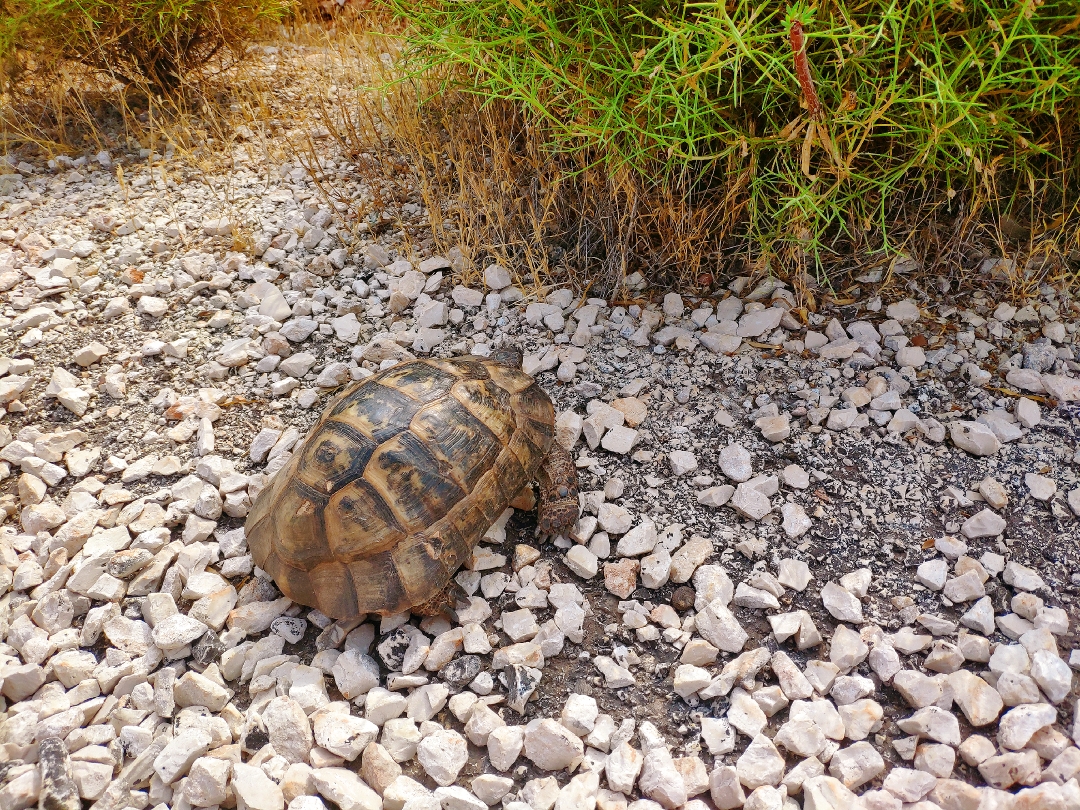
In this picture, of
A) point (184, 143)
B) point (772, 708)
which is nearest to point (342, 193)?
point (184, 143)

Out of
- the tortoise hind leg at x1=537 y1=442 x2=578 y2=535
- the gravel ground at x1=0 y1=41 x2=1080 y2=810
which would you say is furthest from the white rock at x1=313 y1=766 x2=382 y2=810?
the tortoise hind leg at x1=537 y1=442 x2=578 y2=535

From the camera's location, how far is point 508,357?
2.15 metres

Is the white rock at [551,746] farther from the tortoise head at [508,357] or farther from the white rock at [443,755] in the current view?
the tortoise head at [508,357]

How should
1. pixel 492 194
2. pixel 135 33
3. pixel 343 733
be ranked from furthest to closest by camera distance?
pixel 135 33 < pixel 492 194 < pixel 343 733

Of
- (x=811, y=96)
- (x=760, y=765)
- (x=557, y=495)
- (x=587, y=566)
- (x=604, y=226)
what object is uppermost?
(x=811, y=96)

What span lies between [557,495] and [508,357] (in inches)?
19.8

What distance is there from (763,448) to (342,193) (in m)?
1.98

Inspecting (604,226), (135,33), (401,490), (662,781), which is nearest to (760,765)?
(662,781)

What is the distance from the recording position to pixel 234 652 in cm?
166

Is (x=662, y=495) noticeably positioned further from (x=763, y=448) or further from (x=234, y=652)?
(x=234, y=652)

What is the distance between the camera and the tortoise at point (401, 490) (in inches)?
64.9

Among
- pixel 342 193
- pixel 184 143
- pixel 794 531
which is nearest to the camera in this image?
pixel 794 531

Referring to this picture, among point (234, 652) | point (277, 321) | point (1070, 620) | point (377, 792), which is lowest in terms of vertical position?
point (1070, 620)

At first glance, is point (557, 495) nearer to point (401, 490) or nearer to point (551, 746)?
point (401, 490)
